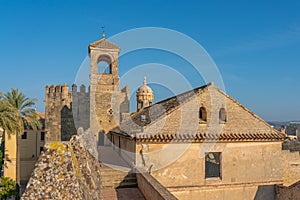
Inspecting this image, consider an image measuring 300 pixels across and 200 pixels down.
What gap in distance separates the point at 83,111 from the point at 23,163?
40.5 ft

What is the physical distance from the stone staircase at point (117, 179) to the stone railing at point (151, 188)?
319 mm

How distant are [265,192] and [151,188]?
7.36 meters

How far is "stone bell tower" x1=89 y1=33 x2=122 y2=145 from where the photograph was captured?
A: 24062mm

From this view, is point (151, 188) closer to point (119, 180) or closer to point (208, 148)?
point (119, 180)

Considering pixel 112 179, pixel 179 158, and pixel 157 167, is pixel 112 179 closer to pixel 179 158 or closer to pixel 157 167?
pixel 157 167

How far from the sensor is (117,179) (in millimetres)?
11117

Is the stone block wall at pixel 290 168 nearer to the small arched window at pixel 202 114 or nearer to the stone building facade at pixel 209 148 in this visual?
the stone building facade at pixel 209 148

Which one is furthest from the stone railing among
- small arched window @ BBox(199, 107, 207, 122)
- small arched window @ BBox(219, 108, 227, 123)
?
small arched window @ BBox(219, 108, 227, 123)

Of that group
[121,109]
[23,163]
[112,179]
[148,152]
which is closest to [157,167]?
[148,152]

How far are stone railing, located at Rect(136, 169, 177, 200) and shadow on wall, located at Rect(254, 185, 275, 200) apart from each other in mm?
6089

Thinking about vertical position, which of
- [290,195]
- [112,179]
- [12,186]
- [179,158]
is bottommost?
[12,186]

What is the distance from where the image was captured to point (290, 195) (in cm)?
1215

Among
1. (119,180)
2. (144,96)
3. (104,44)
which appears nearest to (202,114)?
(119,180)

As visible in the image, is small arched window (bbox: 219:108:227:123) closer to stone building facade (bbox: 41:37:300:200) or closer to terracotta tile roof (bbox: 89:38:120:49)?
stone building facade (bbox: 41:37:300:200)
